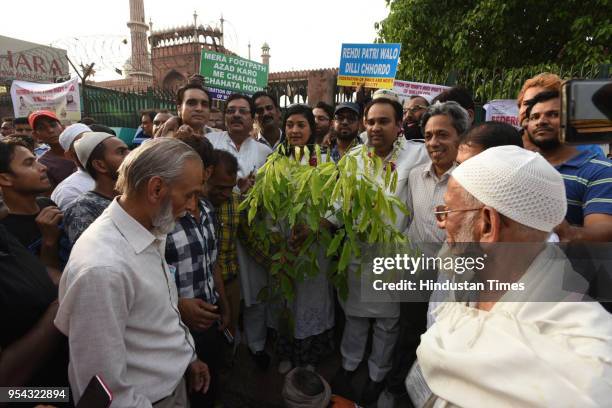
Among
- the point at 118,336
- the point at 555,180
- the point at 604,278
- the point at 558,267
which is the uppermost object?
the point at 555,180

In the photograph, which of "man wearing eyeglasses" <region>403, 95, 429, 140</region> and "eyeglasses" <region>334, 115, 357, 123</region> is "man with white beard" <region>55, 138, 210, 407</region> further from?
"man wearing eyeglasses" <region>403, 95, 429, 140</region>

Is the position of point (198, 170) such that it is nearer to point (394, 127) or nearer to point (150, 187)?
point (150, 187)

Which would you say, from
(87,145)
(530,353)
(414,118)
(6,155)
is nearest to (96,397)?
(530,353)

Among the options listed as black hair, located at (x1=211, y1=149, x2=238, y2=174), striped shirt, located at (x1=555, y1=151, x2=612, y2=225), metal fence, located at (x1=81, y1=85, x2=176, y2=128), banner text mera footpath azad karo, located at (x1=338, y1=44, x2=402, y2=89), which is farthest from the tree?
black hair, located at (x1=211, y1=149, x2=238, y2=174)

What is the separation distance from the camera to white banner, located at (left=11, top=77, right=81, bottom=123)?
25.1ft

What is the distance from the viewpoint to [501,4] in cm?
771

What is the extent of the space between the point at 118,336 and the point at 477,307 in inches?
48.6

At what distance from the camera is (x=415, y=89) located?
5.65 m

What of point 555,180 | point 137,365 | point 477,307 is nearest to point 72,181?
point 137,365

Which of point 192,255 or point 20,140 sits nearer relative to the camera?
point 192,255

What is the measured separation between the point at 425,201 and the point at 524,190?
1429 millimetres

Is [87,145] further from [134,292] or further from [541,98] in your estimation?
[541,98]

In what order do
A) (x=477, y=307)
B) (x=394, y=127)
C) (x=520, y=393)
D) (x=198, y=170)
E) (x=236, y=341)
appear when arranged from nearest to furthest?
(x=520, y=393) → (x=477, y=307) → (x=198, y=170) → (x=394, y=127) → (x=236, y=341)

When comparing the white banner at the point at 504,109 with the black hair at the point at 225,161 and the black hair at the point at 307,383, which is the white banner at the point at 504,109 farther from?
the black hair at the point at 307,383
